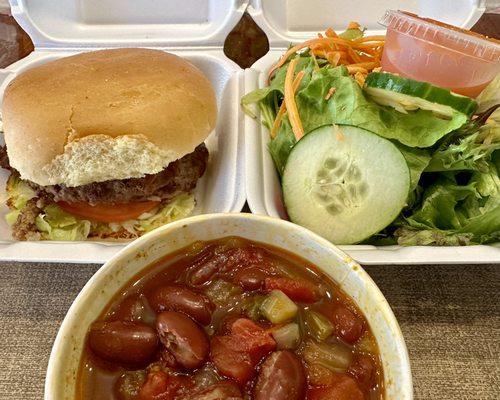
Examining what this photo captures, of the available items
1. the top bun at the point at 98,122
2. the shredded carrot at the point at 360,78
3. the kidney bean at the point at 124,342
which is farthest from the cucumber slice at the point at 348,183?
the kidney bean at the point at 124,342

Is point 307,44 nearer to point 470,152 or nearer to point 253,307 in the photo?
point 470,152

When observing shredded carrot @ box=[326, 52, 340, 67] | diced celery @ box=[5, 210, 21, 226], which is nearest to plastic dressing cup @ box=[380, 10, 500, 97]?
shredded carrot @ box=[326, 52, 340, 67]

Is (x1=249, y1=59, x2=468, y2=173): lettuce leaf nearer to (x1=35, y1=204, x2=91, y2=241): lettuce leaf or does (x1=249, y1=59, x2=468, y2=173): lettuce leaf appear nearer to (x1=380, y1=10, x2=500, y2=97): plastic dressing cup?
(x1=380, y1=10, x2=500, y2=97): plastic dressing cup

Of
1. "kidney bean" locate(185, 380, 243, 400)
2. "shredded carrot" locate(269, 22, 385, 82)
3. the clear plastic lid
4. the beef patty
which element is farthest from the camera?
"shredded carrot" locate(269, 22, 385, 82)

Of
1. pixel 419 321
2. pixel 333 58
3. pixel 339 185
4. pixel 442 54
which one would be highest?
pixel 442 54

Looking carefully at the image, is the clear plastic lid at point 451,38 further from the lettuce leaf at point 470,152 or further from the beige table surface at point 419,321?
the beige table surface at point 419,321

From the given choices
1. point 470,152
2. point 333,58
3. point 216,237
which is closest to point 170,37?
point 333,58

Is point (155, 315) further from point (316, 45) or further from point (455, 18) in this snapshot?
point (455, 18)
